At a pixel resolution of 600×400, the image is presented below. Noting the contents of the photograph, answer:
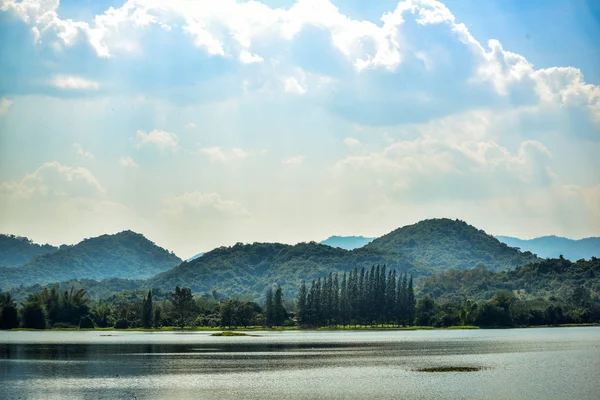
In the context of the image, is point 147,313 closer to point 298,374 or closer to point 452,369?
point 298,374

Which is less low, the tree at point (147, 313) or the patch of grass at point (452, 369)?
the tree at point (147, 313)

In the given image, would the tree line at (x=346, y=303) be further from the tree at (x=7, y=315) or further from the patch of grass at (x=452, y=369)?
the patch of grass at (x=452, y=369)

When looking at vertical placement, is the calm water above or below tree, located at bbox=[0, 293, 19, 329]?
below

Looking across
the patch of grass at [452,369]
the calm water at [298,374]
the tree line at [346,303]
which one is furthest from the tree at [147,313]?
the patch of grass at [452,369]

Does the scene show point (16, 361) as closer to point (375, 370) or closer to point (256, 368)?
point (256, 368)

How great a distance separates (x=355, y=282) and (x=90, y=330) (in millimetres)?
75649

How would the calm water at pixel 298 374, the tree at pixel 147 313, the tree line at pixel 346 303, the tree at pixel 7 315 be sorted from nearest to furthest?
the calm water at pixel 298 374
the tree at pixel 7 315
the tree at pixel 147 313
the tree line at pixel 346 303

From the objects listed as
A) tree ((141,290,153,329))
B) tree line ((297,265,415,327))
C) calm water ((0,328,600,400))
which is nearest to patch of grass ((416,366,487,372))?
calm water ((0,328,600,400))

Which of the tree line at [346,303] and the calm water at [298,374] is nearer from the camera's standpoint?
the calm water at [298,374]

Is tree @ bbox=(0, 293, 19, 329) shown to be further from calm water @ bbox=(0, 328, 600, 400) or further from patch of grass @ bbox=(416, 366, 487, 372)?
patch of grass @ bbox=(416, 366, 487, 372)

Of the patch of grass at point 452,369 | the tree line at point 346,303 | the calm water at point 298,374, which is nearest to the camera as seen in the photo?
the calm water at point 298,374

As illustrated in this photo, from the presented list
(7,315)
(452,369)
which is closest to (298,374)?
(452,369)

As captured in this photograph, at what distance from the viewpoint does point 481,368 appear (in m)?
72.1

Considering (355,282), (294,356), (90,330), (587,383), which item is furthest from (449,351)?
(90,330)
